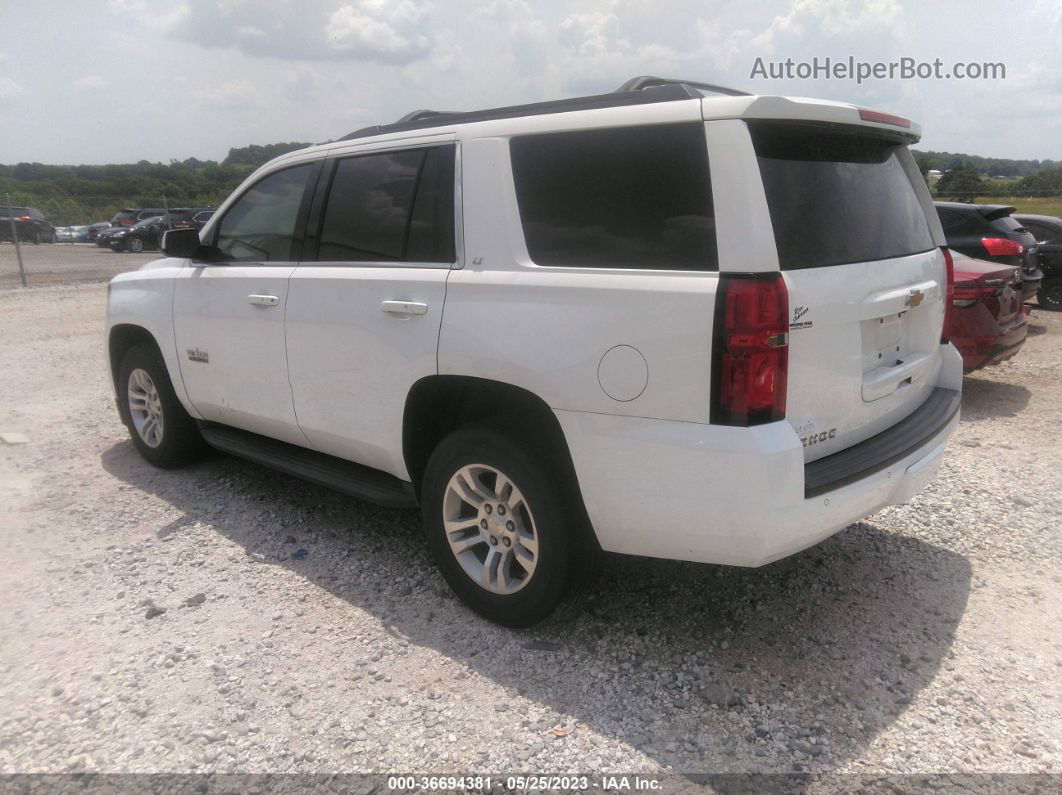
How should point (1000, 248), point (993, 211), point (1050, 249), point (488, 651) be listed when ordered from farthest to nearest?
point (1050, 249)
point (993, 211)
point (1000, 248)
point (488, 651)

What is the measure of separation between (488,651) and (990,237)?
25.6 feet

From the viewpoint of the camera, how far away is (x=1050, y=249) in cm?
1237

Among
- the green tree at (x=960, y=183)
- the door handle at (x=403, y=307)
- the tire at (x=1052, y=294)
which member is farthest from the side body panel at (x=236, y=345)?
the green tree at (x=960, y=183)

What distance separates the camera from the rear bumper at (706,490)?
2582 mm

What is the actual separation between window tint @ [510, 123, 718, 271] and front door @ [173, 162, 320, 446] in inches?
60.7

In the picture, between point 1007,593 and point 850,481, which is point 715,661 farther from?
point 1007,593

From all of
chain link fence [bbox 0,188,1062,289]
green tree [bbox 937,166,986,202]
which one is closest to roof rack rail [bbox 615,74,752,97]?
chain link fence [bbox 0,188,1062,289]

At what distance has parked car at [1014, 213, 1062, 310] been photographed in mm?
12336

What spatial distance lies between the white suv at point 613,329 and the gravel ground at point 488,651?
433mm

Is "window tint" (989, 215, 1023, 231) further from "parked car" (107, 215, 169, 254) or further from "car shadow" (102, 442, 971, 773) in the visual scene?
"parked car" (107, 215, 169, 254)

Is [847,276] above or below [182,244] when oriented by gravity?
below

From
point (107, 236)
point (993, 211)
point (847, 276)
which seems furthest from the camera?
point (107, 236)

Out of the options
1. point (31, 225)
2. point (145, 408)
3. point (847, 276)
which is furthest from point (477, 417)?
point (31, 225)

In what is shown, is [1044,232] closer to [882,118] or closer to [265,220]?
[882,118]
